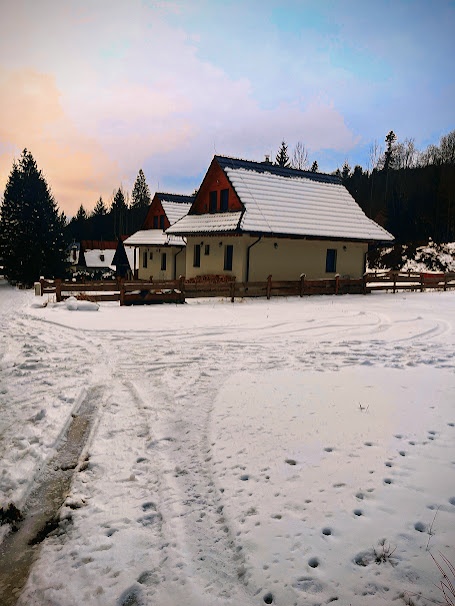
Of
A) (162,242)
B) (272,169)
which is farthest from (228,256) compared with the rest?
(162,242)

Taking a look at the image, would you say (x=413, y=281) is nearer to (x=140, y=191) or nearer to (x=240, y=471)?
(x=240, y=471)

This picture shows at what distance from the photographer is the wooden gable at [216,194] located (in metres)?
23.5

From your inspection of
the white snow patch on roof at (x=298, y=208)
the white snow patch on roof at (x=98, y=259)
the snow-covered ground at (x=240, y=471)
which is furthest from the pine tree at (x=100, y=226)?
the snow-covered ground at (x=240, y=471)

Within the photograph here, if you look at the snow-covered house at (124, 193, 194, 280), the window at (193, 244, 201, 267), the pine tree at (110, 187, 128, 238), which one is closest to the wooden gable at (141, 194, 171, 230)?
the snow-covered house at (124, 193, 194, 280)

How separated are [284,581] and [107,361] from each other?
6.56 metres

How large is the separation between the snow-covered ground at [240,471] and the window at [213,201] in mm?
16717

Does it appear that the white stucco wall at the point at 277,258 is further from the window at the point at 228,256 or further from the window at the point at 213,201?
the window at the point at 213,201

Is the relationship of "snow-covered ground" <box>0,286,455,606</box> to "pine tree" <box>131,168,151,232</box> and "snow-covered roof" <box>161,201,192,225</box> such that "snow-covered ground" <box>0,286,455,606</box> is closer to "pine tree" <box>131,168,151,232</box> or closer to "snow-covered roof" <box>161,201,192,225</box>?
"snow-covered roof" <box>161,201,192,225</box>

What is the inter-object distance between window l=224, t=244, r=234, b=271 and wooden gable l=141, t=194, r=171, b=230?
11.5 meters

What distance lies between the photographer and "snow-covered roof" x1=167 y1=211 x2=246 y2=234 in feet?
72.1

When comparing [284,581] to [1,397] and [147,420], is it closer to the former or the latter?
[147,420]

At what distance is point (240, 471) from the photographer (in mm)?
4512

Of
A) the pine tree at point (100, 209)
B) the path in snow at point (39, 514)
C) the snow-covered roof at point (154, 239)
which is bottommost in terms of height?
the path in snow at point (39, 514)

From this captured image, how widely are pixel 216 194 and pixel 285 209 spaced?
4423 mm
